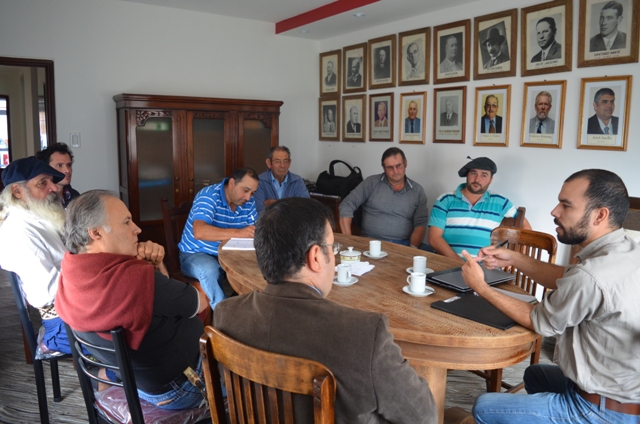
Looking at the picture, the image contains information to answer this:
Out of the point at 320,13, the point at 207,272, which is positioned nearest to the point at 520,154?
the point at 320,13

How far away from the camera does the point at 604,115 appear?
10.8ft

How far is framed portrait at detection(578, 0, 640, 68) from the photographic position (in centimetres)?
309

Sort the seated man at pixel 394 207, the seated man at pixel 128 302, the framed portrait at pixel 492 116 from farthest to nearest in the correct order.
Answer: the framed portrait at pixel 492 116, the seated man at pixel 394 207, the seated man at pixel 128 302

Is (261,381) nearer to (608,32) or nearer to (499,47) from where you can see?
(608,32)

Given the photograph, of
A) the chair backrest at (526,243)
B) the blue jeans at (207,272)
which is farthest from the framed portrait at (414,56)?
the blue jeans at (207,272)

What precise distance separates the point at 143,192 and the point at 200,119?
852 mm

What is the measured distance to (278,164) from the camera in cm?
429

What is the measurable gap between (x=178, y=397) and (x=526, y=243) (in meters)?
1.80

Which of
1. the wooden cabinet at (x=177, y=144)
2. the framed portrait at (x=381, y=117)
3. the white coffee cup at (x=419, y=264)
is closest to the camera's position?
the white coffee cup at (x=419, y=264)

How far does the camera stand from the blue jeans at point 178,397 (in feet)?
5.71

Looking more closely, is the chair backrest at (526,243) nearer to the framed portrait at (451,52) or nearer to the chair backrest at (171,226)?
the framed portrait at (451,52)

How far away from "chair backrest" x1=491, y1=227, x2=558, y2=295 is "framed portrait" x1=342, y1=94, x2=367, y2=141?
2.74 metres

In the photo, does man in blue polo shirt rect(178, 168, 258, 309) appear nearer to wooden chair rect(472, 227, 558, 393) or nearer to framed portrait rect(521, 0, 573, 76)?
wooden chair rect(472, 227, 558, 393)

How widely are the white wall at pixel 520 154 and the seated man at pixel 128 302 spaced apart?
9.09 feet
